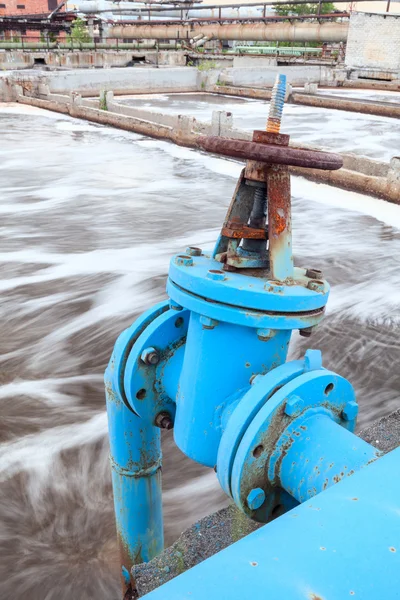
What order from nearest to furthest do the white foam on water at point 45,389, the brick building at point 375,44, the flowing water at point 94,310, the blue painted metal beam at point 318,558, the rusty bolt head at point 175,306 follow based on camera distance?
the blue painted metal beam at point 318,558 → the rusty bolt head at point 175,306 → the flowing water at point 94,310 → the white foam on water at point 45,389 → the brick building at point 375,44

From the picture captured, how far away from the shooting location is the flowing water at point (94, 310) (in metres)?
3.25

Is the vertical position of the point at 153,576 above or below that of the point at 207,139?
below

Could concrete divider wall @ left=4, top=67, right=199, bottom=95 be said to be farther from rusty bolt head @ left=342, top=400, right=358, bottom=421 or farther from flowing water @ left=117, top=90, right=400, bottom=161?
rusty bolt head @ left=342, top=400, right=358, bottom=421

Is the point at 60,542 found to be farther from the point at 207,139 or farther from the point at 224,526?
the point at 207,139

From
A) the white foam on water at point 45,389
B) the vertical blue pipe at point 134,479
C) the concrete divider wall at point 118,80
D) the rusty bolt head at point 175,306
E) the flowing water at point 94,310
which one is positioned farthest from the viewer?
the concrete divider wall at point 118,80

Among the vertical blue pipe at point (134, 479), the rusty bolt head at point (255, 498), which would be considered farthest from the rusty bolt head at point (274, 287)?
the vertical blue pipe at point (134, 479)

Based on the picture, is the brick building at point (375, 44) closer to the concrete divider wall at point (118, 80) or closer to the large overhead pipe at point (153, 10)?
the concrete divider wall at point (118, 80)

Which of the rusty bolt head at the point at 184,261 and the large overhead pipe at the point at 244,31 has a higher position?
the large overhead pipe at the point at 244,31

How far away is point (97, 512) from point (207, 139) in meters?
2.67

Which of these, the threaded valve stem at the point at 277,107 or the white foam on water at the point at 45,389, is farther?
the white foam on water at the point at 45,389

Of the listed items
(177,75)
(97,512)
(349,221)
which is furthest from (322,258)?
(177,75)

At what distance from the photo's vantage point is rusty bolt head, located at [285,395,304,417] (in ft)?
3.87

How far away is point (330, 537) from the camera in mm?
865

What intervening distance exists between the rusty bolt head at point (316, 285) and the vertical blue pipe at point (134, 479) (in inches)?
26.5
